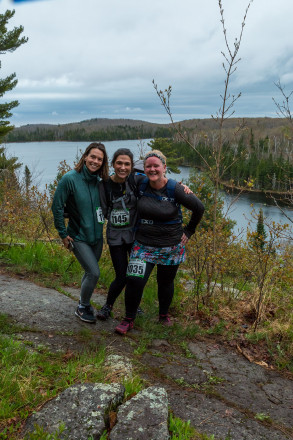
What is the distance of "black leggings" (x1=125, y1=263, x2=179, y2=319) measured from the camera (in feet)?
12.3

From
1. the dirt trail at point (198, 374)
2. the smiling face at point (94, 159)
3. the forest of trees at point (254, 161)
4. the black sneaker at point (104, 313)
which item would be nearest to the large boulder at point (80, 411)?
the dirt trail at point (198, 374)

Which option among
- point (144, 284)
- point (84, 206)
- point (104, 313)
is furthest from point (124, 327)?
point (84, 206)

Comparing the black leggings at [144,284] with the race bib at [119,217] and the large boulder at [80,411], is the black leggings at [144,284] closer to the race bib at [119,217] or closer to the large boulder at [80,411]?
the race bib at [119,217]

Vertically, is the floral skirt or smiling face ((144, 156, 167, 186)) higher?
smiling face ((144, 156, 167, 186))

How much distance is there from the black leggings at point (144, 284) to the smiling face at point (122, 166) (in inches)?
38.6

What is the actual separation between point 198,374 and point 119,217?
173 centimetres

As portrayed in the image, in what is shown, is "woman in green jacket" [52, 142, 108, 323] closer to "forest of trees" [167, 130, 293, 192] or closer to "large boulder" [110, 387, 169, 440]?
"large boulder" [110, 387, 169, 440]

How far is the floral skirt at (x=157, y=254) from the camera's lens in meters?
3.73

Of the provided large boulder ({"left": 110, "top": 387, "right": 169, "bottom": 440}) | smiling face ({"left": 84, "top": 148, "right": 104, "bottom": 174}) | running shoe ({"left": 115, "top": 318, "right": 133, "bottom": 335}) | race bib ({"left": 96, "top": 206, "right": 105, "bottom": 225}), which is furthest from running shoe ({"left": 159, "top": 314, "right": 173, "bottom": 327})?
smiling face ({"left": 84, "top": 148, "right": 104, "bottom": 174})

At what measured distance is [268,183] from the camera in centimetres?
6888

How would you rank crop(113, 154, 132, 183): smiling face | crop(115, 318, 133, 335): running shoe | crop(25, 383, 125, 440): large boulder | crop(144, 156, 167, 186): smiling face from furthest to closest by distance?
crop(115, 318, 133, 335): running shoe
crop(113, 154, 132, 183): smiling face
crop(144, 156, 167, 186): smiling face
crop(25, 383, 125, 440): large boulder

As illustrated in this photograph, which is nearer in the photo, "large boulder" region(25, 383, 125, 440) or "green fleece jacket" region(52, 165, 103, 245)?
"large boulder" region(25, 383, 125, 440)

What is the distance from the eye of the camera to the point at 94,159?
3625mm

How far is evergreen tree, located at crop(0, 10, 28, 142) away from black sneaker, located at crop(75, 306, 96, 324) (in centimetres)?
2179
